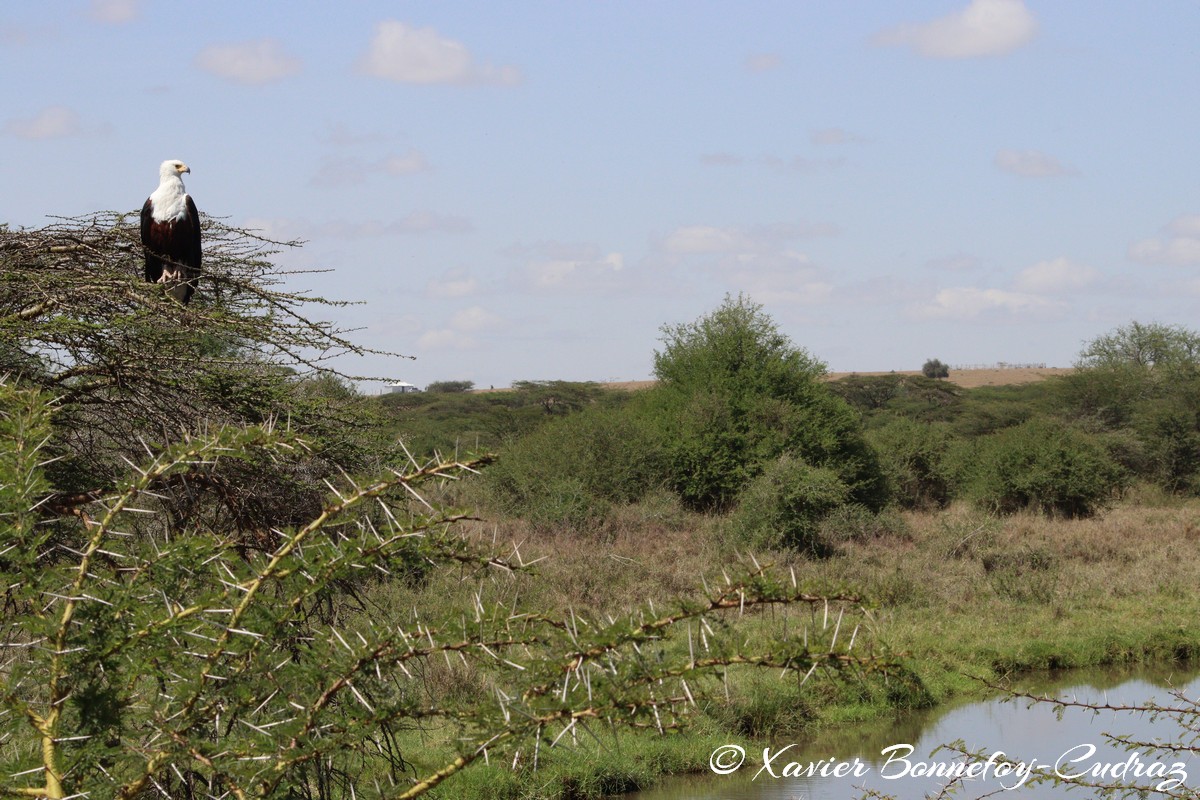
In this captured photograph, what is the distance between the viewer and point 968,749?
37.9ft

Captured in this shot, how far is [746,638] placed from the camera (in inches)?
102

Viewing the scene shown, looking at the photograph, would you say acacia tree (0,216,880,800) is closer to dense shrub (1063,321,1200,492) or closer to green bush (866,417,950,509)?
green bush (866,417,950,509)

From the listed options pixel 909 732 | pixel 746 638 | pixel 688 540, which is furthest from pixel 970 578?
pixel 746 638

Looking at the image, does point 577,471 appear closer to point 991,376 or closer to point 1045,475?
point 1045,475

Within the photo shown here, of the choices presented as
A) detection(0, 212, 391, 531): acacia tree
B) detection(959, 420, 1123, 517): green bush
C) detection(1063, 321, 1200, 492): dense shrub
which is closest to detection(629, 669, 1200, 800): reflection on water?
detection(0, 212, 391, 531): acacia tree

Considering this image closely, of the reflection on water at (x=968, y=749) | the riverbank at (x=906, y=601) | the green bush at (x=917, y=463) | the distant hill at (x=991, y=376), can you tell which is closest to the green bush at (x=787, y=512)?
the riverbank at (x=906, y=601)

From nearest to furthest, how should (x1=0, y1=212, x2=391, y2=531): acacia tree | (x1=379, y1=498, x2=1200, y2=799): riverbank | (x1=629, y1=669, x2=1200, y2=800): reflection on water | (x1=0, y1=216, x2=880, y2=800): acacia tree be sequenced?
Answer: (x1=0, y1=216, x2=880, y2=800): acacia tree < (x1=0, y1=212, x2=391, y2=531): acacia tree < (x1=629, y1=669, x2=1200, y2=800): reflection on water < (x1=379, y1=498, x2=1200, y2=799): riverbank

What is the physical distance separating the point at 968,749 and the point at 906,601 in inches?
187

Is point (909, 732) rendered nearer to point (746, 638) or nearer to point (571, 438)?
point (746, 638)

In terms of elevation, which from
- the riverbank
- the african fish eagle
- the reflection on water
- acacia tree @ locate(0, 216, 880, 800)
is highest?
the african fish eagle

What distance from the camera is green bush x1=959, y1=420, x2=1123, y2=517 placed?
2495cm

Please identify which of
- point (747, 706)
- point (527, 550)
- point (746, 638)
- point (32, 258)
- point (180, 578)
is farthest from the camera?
point (527, 550)

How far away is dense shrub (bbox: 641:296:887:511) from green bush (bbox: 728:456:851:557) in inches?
69.7

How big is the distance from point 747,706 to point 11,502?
928 cm
